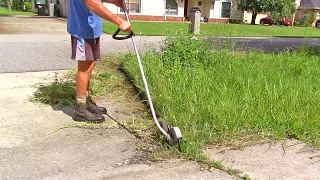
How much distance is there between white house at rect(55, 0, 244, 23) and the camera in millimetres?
29016

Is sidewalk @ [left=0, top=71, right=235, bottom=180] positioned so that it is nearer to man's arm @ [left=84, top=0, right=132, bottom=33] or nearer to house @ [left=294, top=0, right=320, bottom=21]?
man's arm @ [left=84, top=0, right=132, bottom=33]

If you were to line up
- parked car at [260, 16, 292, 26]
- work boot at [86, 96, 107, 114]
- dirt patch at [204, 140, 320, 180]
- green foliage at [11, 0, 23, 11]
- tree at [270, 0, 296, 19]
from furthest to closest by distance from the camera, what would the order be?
green foliage at [11, 0, 23, 11]
parked car at [260, 16, 292, 26]
tree at [270, 0, 296, 19]
work boot at [86, 96, 107, 114]
dirt patch at [204, 140, 320, 180]

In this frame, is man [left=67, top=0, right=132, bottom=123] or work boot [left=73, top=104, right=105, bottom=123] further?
work boot [left=73, top=104, right=105, bottom=123]

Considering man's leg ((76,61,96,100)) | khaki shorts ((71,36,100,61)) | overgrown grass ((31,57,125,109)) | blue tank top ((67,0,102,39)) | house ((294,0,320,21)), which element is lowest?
overgrown grass ((31,57,125,109))

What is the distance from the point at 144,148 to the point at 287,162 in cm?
137

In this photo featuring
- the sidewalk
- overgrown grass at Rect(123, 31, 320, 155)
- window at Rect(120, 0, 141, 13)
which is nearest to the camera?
the sidewalk

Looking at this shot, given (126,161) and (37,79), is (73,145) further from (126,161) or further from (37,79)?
(37,79)

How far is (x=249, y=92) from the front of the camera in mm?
4211

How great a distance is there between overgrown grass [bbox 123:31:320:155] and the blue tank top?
1.19 meters

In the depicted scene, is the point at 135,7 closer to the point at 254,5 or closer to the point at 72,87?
the point at 254,5

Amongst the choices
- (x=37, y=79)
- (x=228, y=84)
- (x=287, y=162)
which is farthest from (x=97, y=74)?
(x=287, y=162)

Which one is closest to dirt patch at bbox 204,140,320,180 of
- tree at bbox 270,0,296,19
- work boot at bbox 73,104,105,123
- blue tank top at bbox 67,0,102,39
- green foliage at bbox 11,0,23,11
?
work boot at bbox 73,104,105,123

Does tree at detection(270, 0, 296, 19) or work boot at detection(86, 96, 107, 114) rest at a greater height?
tree at detection(270, 0, 296, 19)

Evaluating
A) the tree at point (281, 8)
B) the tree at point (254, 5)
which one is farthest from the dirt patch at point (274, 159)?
the tree at point (281, 8)
